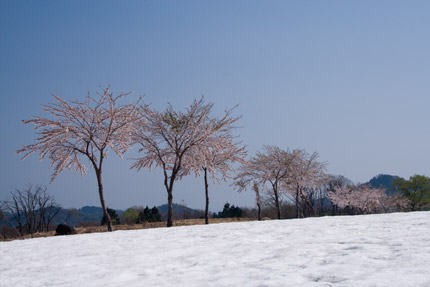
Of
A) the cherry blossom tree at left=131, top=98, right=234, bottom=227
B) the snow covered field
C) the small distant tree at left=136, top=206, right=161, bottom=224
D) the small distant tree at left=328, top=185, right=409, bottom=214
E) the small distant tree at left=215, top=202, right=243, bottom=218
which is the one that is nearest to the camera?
the snow covered field

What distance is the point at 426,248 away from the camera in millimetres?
4629

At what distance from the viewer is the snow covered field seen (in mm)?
3711

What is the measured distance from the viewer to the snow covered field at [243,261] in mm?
3711

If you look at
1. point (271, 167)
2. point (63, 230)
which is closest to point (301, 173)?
point (271, 167)

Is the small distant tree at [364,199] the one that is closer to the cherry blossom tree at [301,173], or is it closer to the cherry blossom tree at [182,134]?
the cherry blossom tree at [301,173]

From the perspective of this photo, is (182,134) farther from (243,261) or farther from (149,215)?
(149,215)

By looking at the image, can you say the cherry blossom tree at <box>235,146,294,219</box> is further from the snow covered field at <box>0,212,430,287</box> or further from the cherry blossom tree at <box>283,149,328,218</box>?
the snow covered field at <box>0,212,430,287</box>

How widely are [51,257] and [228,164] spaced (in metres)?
22.9

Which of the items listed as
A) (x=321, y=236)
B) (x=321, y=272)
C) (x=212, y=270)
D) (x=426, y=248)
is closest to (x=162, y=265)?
(x=212, y=270)

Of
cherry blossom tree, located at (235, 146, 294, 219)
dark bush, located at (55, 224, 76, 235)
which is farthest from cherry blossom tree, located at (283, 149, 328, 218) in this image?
dark bush, located at (55, 224, 76, 235)

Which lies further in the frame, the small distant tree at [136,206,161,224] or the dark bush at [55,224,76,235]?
the small distant tree at [136,206,161,224]

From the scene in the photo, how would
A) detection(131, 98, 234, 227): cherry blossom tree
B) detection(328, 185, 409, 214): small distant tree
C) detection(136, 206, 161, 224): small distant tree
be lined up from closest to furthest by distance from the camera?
detection(131, 98, 234, 227): cherry blossom tree → detection(136, 206, 161, 224): small distant tree → detection(328, 185, 409, 214): small distant tree

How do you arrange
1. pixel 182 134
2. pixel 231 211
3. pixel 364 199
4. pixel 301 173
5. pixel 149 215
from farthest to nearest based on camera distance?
pixel 231 211 → pixel 149 215 → pixel 364 199 → pixel 301 173 → pixel 182 134

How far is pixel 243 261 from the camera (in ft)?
16.0
